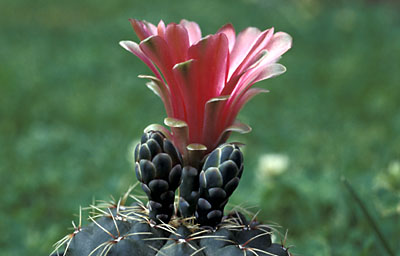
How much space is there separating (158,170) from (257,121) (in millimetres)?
2892

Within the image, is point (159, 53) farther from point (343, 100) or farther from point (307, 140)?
point (343, 100)

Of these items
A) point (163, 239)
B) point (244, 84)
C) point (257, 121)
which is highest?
point (244, 84)

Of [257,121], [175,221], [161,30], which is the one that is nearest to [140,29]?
[161,30]

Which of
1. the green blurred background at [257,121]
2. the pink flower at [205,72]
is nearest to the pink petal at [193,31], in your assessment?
the pink flower at [205,72]

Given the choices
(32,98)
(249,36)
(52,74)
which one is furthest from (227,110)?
(52,74)

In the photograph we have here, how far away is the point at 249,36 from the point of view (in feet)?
3.73

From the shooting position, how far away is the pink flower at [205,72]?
40.6 inches

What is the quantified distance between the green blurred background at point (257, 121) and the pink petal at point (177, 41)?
3.07 feet

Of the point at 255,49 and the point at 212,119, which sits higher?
the point at 255,49

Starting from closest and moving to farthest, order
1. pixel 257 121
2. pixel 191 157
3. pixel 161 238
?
pixel 161 238 < pixel 191 157 < pixel 257 121

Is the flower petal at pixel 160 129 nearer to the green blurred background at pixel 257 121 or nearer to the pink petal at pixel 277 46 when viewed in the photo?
the pink petal at pixel 277 46

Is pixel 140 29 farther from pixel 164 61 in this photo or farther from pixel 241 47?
pixel 241 47

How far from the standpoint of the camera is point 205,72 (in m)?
1.05

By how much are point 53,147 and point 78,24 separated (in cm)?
389
